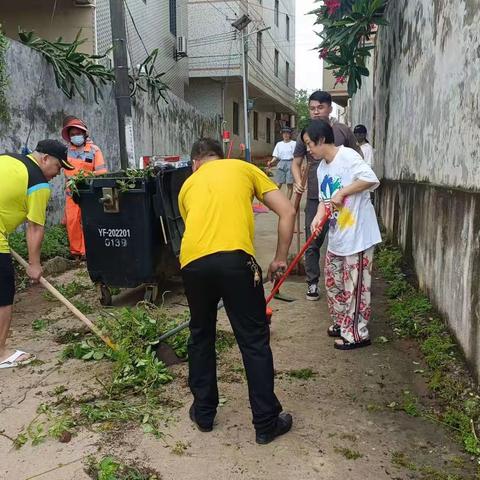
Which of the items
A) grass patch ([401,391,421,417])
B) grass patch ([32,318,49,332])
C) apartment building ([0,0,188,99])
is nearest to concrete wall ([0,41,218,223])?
apartment building ([0,0,188,99])

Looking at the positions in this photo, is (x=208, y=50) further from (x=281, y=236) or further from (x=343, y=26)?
(x=281, y=236)

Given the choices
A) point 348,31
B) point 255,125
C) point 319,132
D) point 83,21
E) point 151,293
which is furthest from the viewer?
point 255,125

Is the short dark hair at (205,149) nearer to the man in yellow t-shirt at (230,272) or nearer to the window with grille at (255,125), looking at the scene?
the man in yellow t-shirt at (230,272)

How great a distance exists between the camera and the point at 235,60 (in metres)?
19.2

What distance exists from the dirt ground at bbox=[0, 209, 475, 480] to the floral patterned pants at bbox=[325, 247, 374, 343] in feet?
0.60

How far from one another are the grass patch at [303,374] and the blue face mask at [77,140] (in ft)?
13.4

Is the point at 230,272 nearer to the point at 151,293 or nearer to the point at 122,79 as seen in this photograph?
the point at 151,293

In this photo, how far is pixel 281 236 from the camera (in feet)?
9.05

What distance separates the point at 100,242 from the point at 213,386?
→ 2390mm

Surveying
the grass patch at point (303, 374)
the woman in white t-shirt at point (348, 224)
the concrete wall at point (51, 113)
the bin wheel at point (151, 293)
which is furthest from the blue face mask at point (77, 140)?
the grass patch at point (303, 374)

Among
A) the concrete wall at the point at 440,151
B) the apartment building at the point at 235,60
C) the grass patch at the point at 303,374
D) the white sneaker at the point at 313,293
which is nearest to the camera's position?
the concrete wall at the point at 440,151

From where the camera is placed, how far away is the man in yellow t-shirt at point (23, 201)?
354 centimetres

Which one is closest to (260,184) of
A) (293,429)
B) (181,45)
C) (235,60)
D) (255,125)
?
(293,429)

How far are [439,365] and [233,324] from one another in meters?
1.63
